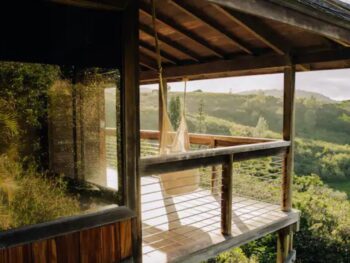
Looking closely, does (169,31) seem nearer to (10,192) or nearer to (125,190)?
(125,190)

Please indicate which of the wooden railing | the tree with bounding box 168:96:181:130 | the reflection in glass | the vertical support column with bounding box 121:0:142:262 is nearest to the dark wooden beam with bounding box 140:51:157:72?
the wooden railing

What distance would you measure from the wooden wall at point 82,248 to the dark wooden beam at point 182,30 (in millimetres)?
2294

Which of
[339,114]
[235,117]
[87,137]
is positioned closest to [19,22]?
[87,137]

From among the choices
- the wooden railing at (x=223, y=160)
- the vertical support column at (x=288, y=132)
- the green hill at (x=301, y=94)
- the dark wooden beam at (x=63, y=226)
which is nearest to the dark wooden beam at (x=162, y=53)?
the vertical support column at (x=288, y=132)

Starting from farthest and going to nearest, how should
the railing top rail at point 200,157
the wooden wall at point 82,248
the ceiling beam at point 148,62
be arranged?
1. the ceiling beam at point 148,62
2. the railing top rail at point 200,157
3. the wooden wall at point 82,248

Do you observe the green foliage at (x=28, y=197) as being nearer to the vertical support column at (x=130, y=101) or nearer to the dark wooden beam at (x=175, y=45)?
the vertical support column at (x=130, y=101)

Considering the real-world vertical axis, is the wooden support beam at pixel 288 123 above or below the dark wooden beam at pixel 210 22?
below

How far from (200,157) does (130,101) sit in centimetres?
104

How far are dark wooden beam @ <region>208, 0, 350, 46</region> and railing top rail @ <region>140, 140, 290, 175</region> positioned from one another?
1354 mm

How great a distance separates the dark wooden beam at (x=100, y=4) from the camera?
7.63ft

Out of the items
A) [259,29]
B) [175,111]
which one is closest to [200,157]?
[259,29]

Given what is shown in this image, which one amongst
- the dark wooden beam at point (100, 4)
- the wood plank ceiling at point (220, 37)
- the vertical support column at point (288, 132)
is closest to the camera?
the dark wooden beam at point (100, 4)

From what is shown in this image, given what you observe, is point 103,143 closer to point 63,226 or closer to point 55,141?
point 55,141

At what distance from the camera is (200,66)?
5160 millimetres
